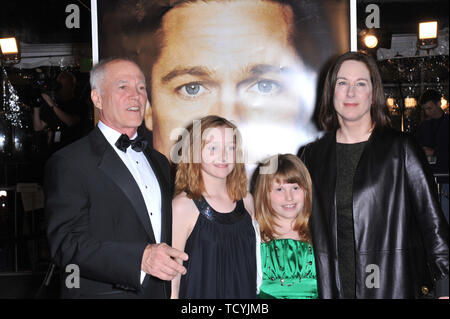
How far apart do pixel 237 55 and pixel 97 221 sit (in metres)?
1.58

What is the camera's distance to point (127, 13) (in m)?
3.11

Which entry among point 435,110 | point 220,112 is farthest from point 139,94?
point 435,110

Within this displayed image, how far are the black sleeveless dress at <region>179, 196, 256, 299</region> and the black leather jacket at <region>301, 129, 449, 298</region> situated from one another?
356mm

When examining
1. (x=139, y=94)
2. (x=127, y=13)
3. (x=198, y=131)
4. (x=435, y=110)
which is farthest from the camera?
(x=435, y=110)

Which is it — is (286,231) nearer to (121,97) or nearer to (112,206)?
(112,206)

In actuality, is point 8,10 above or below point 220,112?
above

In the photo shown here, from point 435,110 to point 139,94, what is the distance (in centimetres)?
467

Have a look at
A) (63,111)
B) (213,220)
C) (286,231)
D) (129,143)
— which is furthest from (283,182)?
(63,111)

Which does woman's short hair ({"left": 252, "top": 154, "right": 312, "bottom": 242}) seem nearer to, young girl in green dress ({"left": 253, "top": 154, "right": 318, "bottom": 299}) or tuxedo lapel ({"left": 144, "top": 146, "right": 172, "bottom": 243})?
young girl in green dress ({"left": 253, "top": 154, "right": 318, "bottom": 299})

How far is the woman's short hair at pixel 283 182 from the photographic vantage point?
7.75ft

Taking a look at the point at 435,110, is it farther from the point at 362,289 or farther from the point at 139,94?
the point at 139,94

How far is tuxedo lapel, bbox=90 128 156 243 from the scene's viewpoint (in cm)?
198

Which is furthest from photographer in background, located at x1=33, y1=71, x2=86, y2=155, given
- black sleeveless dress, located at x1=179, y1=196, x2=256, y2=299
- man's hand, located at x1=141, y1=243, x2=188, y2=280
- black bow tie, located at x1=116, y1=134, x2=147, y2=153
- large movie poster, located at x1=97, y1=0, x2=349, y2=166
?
man's hand, located at x1=141, y1=243, x2=188, y2=280

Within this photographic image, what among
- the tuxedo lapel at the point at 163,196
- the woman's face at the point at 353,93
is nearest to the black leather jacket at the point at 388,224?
the woman's face at the point at 353,93
